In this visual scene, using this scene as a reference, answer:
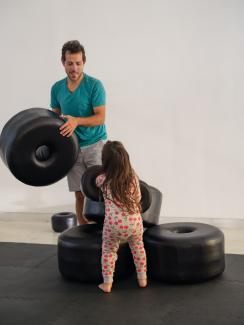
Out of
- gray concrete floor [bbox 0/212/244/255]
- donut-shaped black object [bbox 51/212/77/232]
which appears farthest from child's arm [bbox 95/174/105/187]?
donut-shaped black object [bbox 51/212/77/232]

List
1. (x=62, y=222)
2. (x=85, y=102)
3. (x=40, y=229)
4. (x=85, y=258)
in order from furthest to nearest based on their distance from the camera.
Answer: (x=40, y=229), (x=62, y=222), (x=85, y=102), (x=85, y=258)

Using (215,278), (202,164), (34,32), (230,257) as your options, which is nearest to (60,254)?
(215,278)

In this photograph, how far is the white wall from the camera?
4.10m

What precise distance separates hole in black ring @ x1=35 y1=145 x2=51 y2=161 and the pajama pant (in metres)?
0.59

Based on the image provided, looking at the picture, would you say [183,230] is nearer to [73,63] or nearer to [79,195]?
[79,195]

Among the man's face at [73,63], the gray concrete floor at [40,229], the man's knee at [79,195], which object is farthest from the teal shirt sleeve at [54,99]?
the gray concrete floor at [40,229]

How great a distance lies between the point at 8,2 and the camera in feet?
15.3

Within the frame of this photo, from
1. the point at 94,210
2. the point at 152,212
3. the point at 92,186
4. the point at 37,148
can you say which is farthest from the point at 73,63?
the point at 152,212

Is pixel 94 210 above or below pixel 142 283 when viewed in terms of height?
above

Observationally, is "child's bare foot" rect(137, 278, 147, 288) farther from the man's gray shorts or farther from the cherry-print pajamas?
the man's gray shorts

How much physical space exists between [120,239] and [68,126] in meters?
0.75

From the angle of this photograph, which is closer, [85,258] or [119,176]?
[119,176]

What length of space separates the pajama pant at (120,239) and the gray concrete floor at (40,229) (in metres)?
0.99

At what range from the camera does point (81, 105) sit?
313 cm
